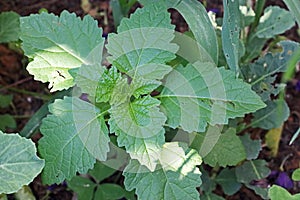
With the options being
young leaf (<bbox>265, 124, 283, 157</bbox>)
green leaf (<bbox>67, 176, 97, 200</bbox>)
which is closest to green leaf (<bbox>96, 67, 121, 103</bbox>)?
green leaf (<bbox>67, 176, 97, 200</bbox>)

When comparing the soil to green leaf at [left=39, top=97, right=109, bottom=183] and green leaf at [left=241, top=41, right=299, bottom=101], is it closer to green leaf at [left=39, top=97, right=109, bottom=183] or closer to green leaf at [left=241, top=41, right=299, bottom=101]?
green leaf at [left=241, top=41, right=299, bottom=101]

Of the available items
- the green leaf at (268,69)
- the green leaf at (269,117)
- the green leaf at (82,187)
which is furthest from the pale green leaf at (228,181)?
the green leaf at (82,187)

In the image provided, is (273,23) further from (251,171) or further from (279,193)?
(279,193)

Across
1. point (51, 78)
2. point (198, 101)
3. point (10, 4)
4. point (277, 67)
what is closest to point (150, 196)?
point (198, 101)

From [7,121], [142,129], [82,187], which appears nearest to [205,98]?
[142,129]

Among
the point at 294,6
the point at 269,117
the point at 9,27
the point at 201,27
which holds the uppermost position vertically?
the point at 294,6
